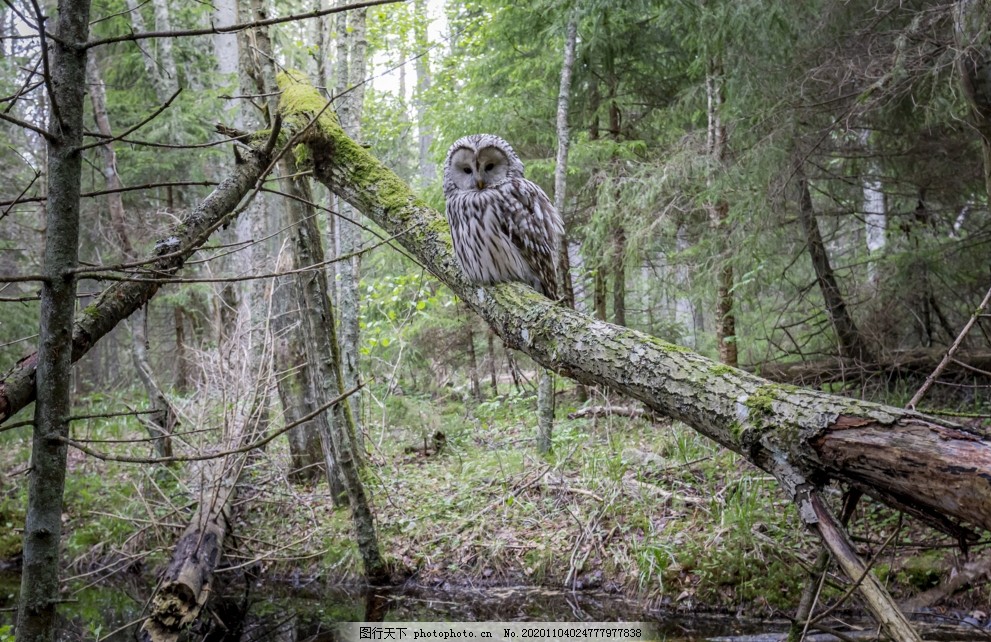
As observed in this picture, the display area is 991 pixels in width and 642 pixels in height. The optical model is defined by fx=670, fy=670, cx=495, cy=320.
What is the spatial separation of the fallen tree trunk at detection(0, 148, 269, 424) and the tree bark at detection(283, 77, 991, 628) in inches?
48.3

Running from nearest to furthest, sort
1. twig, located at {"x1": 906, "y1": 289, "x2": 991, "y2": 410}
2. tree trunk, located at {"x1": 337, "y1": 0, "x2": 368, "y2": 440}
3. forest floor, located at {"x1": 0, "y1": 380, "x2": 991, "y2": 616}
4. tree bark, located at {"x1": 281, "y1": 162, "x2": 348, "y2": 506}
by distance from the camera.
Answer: twig, located at {"x1": 906, "y1": 289, "x2": 991, "y2": 410}
tree bark, located at {"x1": 281, "y1": 162, "x2": 348, "y2": 506}
forest floor, located at {"x1": 0, "y1": 380, "x2": 991, "y2": 616}
tree trunk, located at {"x1": 337, "y1": 0, "x2": 368, "y2": 440}

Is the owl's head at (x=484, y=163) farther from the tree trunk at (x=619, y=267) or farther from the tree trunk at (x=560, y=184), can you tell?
the tree trunk at (x=619, y=267)

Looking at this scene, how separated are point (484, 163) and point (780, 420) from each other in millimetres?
3226

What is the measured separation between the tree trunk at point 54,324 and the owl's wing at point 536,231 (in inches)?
112

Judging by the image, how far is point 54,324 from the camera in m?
1.62

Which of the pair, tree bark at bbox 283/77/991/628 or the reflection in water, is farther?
the reflection in water

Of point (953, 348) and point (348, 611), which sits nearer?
point (953, 348)

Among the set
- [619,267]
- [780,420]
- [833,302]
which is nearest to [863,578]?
[780,420]

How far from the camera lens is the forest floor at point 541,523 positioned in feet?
16.1

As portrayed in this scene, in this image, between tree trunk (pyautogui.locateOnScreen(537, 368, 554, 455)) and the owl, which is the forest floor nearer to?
tree trunk (pyautogui.locateOnScreen(537, 368, 554, 455))

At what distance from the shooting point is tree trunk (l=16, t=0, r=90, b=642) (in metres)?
1.60

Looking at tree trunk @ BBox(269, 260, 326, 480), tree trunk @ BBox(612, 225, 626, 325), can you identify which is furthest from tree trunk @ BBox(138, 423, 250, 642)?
tree trunk @ BBox(612, 225, 626, 325)

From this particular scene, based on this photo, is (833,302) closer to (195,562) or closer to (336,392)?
(336,392)

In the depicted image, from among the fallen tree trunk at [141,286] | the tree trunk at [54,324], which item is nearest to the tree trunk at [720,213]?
the fallen tree trunk at [141,286]
